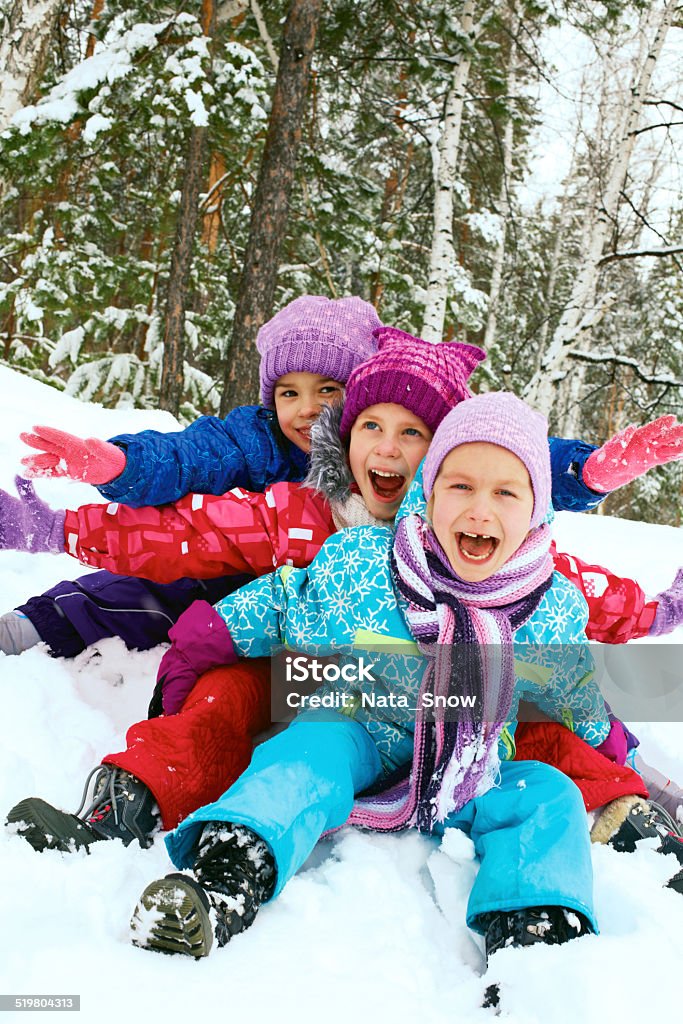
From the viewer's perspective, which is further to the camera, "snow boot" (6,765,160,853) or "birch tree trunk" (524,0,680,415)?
"birch tree trunk" (524,0,680,415)

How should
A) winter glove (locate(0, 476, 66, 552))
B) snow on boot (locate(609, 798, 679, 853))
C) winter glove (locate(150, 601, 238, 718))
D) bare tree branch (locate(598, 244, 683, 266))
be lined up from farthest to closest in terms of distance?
bare tree branch (locate(598, 244, 683, 266)) < winter glove (locate(0, 476, 66, 552)) < winter glove (locate(150, 601, 238, 718)) < snow on boot (locate(609, 798, 679, 853))

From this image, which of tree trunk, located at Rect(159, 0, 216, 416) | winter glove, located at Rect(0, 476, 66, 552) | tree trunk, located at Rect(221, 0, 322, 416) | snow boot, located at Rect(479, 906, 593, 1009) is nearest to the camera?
snow boot, located at Rect(479, 906, 593, 1009)

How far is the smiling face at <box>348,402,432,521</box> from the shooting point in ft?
7.10

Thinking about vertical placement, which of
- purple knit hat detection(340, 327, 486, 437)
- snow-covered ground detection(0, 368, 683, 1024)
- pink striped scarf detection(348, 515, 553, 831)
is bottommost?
snow-covered ground detection(0, 368, 683, 1024)

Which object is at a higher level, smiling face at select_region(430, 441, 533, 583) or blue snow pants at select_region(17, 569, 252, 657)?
smiling face at select_region(430, 441, 533, 583)

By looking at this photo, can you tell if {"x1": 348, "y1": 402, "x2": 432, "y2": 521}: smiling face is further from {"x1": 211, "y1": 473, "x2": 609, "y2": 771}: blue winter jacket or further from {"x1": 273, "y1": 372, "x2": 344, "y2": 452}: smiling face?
{"x1": 273, "y1": 372, "x2": 344, "y2": 452}: smiling face

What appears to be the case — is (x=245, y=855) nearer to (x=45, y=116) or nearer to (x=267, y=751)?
(x=267, y=751)

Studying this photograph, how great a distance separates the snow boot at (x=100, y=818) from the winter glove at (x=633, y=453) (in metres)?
1.60

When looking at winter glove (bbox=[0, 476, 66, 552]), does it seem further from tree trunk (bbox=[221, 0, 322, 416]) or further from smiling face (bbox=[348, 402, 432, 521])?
tree trunk (bbox=[221, 0, 322, 416])

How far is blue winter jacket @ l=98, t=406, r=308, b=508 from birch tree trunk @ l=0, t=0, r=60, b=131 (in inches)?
145

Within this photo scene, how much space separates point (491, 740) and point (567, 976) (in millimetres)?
592

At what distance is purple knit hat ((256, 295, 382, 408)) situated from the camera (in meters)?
2.55

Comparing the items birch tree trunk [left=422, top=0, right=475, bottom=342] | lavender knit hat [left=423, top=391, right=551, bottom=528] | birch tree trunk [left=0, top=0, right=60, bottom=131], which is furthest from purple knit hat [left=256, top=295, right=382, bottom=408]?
birch tree trunk [left=422, top=0, right=475, bottom=342]

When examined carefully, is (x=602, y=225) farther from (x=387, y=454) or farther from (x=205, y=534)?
(x=205, y=534)
